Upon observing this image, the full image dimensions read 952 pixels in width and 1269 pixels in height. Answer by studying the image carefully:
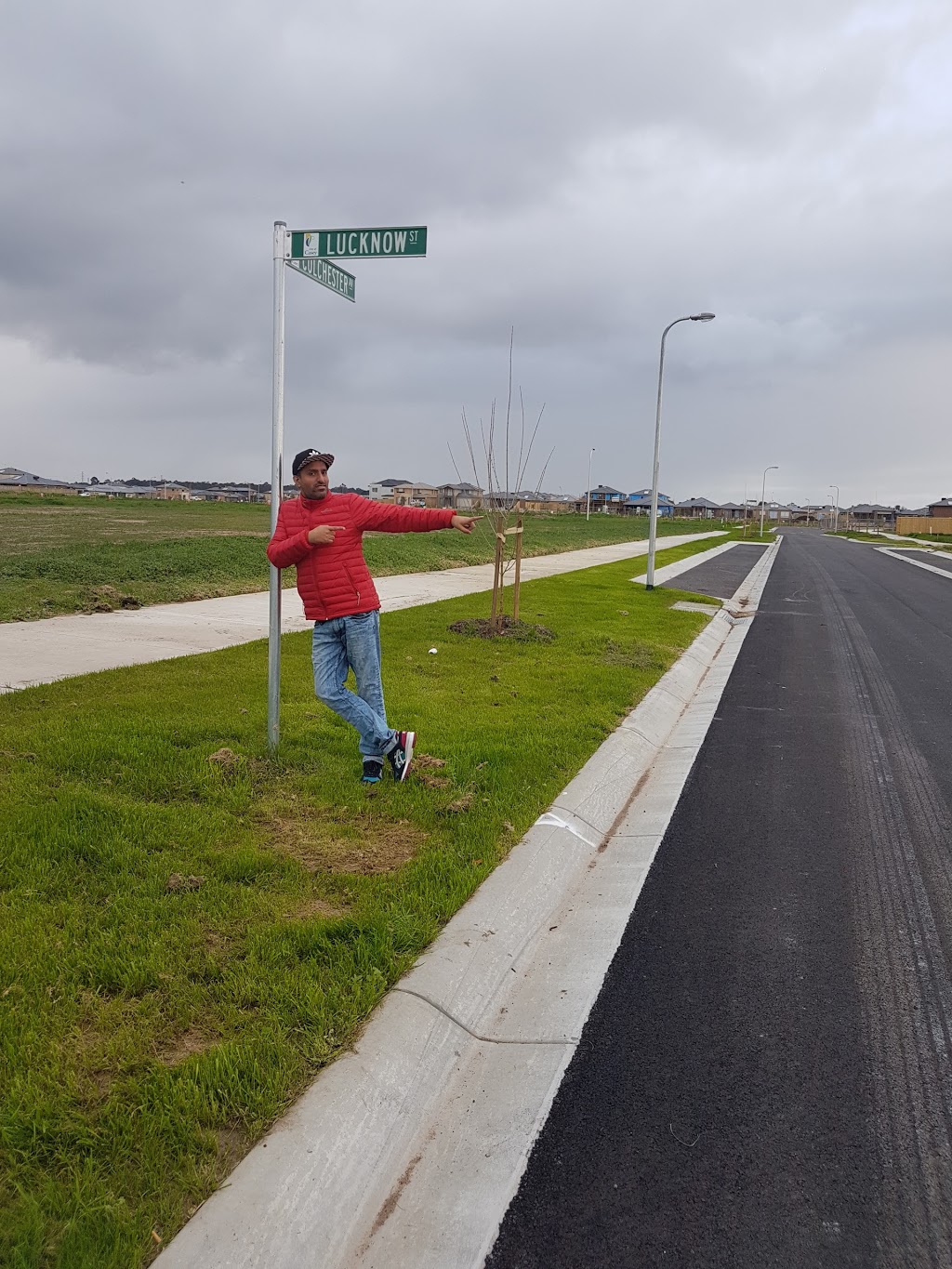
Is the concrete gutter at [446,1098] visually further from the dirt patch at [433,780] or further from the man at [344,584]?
the man at [344,584]

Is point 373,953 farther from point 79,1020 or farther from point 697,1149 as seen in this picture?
point 697,1149

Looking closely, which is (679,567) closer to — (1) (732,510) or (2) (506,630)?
(2) (506,630)

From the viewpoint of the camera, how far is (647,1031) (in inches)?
127

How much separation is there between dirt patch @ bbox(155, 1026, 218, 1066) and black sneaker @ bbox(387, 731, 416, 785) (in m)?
2.55

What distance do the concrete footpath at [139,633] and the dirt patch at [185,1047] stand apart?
538 cm

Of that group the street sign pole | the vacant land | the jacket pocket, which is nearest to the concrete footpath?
the vacant land

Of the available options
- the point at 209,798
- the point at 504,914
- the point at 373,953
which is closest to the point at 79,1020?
the point at 373,953

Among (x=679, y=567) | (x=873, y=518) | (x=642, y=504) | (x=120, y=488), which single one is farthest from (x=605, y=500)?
(x=679, y=567)

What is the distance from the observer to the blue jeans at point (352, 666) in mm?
5270

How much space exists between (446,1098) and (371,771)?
2704 millimetres

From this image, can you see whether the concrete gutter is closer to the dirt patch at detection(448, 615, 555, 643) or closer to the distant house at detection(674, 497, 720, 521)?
the dirt patch at detection(448, 615, 555, 643)

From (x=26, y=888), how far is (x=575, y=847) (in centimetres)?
265

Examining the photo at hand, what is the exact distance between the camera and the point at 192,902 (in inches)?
148

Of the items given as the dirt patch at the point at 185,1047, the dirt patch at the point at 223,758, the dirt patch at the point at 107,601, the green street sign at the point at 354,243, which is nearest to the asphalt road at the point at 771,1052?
the dirt patch at the point at 185,1047
